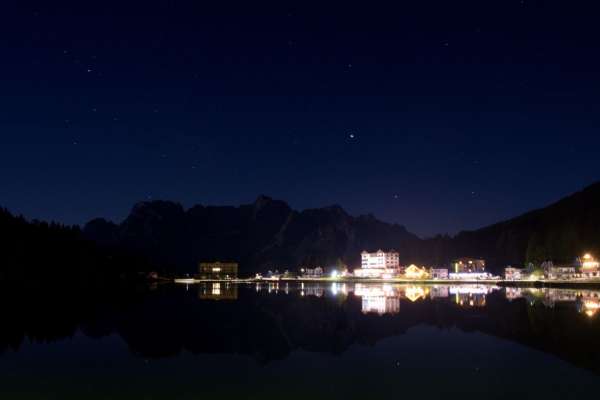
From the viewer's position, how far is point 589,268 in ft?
413

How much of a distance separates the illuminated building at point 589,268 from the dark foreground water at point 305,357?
91.9 meters

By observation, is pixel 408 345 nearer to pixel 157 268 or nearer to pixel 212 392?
pixel 212 392

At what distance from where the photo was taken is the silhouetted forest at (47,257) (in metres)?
83.9

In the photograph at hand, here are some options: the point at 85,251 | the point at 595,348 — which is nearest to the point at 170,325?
the point at 595,348

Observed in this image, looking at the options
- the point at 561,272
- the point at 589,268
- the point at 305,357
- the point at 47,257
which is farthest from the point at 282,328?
the point at 561,272

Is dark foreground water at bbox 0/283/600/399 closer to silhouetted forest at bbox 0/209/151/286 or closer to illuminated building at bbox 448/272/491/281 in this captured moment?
silhouetted forest at bbox 0/209/151/286

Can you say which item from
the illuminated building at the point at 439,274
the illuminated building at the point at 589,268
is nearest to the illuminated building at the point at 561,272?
the illuminated building at the point at 589,268

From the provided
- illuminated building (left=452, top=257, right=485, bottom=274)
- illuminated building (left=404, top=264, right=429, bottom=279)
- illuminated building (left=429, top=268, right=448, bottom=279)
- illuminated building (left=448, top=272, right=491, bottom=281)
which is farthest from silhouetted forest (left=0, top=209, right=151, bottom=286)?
illuminated building (left=452, top=257, right=485, bottom=274)

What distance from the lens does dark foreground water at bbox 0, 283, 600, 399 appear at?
1814 centimetres

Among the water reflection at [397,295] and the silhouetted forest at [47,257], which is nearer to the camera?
the water reflection at [397,295]

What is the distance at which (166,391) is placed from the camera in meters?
18.1

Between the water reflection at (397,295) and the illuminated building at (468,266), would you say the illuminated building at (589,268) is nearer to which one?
the water reflection at (397,295)

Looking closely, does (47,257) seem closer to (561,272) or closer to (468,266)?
(561,272)

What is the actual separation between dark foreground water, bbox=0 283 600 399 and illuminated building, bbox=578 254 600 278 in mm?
91858
